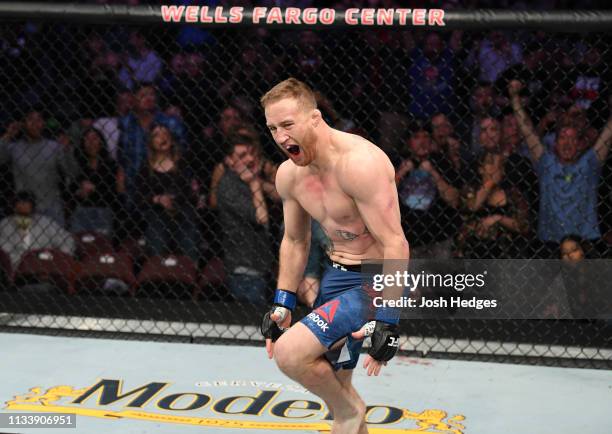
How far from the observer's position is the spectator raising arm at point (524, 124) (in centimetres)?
490

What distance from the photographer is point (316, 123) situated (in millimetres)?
2969

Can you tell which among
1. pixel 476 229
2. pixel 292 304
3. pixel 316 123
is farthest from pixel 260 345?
pixel 316 123

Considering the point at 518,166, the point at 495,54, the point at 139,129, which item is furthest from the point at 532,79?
the point at 139,129

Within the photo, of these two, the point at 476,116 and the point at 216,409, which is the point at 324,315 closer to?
the point at 216,409

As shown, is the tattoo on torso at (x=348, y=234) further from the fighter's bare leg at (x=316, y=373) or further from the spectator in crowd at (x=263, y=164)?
the spectator in crowd at (x=263, y=164)

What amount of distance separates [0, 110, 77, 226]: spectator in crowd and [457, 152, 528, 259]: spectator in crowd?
2266mm

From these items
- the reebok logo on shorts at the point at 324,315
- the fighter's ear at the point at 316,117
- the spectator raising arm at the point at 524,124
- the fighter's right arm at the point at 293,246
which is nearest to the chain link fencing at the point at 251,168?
the spectator raising arm at the point at 524,124

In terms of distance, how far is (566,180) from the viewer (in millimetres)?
4855

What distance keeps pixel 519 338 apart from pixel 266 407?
4.74 feet

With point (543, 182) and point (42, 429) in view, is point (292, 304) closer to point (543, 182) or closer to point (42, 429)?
point (42, 429)

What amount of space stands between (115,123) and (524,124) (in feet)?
7.71

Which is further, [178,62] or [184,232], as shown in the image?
[178,62]

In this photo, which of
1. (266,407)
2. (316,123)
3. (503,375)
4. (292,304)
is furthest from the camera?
(503,375)

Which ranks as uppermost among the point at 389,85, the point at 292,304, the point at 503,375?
A: the point at 389,85
